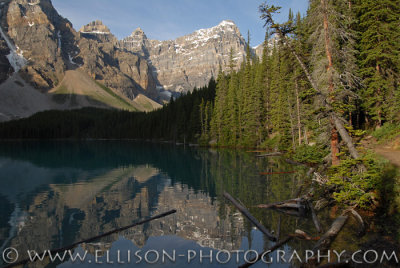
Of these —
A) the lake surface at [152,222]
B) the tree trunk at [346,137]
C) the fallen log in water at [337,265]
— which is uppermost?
the tree trunk at [346,137]

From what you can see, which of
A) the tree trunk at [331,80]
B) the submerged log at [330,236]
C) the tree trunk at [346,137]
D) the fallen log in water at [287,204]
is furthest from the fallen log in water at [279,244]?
the tree trunk at [331,80]

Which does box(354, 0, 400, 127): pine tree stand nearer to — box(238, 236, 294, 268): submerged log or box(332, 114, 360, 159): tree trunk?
box(332, 114, 360, 159): tree trunk

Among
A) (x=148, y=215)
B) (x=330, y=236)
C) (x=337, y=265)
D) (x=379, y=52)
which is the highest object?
(x=379, y=52)

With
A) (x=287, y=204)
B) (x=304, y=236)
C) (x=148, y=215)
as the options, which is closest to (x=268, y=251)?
(x=304, y=236)

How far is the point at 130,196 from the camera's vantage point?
19875 mm

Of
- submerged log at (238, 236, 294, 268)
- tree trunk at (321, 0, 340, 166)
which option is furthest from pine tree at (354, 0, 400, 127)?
submerged log at (238, 236, 294, 268)

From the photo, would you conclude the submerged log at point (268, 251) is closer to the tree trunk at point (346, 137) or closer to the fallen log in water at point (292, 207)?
the fallen log in water at point (292, 207)

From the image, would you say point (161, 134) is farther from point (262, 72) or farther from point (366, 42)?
point (366, 42)

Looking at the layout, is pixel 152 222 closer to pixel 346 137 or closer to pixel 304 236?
pixel 304 236

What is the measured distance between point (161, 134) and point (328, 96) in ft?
363

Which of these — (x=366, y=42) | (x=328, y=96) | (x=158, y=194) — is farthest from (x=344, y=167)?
(x=366, y=42)

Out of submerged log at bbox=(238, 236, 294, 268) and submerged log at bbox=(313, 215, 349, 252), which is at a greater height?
submerged log at bbox=(313, 215, 349, 252)

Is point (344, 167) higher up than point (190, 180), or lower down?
higher up

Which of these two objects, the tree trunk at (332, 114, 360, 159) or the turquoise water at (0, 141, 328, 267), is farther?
the tree trunk at (332, 114, 360, 159)
